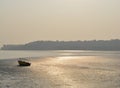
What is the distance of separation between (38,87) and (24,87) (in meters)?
1.71

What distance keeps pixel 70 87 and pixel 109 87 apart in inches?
188

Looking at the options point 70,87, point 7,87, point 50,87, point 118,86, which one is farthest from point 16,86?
point 118,86

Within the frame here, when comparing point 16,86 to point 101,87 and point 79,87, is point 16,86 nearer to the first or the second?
point 79,87

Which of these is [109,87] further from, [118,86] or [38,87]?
[38,87]

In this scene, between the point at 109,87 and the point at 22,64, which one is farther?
the point at 22,64

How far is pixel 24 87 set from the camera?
40688mm

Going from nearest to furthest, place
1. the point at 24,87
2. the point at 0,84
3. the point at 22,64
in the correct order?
the point at 24,87 < the point at 0,84 < the point at 22,64

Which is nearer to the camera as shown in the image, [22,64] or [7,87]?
[7,87]

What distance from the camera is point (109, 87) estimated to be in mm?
40781

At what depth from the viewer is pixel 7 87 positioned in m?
40.7

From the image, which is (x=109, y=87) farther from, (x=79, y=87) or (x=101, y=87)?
(x=79, y=87)

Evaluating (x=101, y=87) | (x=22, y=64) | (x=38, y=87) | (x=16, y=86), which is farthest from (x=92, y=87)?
(x=22, y=64)

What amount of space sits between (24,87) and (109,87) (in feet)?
34.1

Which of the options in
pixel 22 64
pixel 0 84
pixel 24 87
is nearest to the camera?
pixel 24 87
